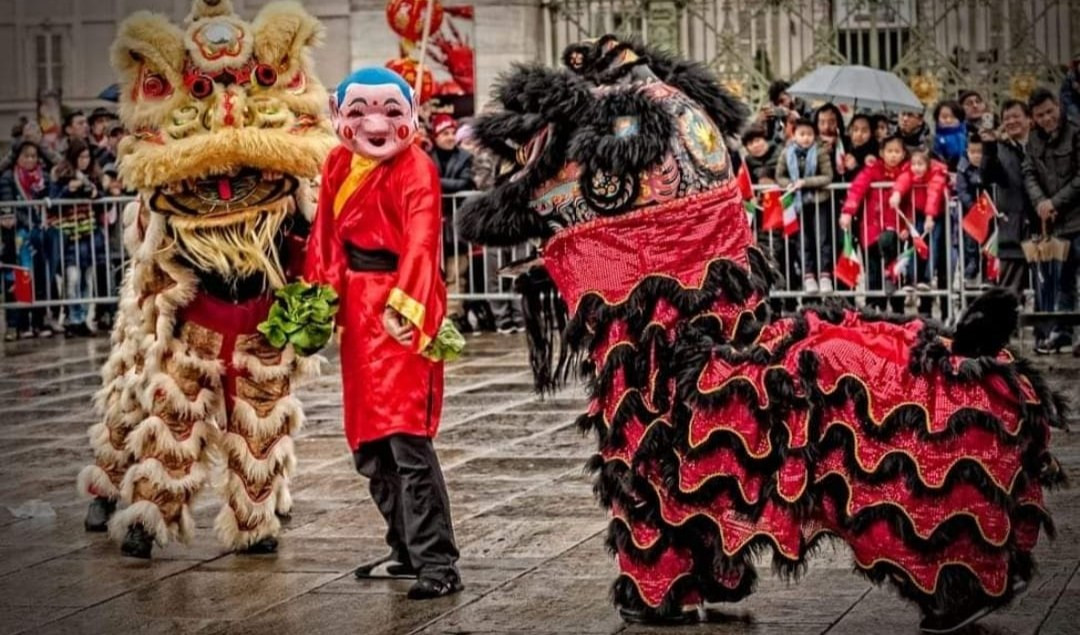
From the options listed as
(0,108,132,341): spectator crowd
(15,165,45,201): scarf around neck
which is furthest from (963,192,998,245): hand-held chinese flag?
(15,165,45,201): scarf around neck

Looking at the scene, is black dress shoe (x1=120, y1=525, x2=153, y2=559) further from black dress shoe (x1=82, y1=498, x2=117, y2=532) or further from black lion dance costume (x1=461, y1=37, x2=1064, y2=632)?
black lion dance costume (x1=461, y1=37, x2=1064, y2=632)

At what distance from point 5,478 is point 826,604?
515 cm

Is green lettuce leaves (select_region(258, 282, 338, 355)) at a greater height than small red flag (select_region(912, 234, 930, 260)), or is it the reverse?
small red flag (select_region(912, 234, 930, 260))

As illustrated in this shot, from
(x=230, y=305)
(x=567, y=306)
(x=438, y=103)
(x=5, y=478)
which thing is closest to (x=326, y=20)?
(x=438, y=103)

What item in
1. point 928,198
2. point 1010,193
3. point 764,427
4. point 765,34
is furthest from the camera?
point 765,34

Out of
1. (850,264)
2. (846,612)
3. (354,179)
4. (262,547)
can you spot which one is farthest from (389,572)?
(850,264)

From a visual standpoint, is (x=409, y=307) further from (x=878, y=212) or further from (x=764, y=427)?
(x=878, y=212)

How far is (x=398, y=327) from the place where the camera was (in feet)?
24.0

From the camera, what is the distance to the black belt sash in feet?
24.7

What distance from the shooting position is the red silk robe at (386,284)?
733cm

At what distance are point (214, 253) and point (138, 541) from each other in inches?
46.4

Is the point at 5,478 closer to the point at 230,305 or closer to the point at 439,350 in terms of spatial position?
the point at 230,305

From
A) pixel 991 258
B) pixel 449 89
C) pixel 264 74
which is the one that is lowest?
pixel 991 258

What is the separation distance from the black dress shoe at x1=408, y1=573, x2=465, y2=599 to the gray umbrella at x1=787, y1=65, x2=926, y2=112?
10.9 m
